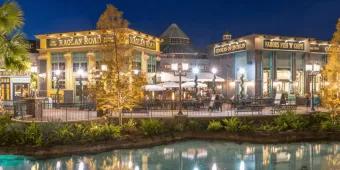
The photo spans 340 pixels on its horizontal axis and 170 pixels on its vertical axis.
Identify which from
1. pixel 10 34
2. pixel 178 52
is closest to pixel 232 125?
pixel 10 34

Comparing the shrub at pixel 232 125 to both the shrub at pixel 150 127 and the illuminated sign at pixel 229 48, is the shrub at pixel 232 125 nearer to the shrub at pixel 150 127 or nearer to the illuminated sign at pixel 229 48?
the shrub at pixel 150 127

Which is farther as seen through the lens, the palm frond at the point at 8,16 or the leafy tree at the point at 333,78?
the leafy tree at the point at 333,78

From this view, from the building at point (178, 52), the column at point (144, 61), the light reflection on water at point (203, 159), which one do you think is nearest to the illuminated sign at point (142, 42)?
the column at point (144, 61)

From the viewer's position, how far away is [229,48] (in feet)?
162

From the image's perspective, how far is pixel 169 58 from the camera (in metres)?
51.2

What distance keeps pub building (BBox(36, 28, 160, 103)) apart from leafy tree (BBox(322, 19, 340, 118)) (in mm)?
17597

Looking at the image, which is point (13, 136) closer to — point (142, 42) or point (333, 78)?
point (333, 78)

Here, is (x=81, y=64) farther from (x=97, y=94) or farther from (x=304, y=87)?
(x=304, y=87)

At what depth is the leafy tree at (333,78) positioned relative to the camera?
26.1m

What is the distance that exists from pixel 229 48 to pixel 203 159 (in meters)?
31.8

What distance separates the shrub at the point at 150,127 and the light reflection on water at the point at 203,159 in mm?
1310

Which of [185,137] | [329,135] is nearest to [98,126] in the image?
[185,137]

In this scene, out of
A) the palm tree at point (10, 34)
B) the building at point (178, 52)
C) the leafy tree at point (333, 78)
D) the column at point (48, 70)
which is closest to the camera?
the palm tree at point (10, 34)

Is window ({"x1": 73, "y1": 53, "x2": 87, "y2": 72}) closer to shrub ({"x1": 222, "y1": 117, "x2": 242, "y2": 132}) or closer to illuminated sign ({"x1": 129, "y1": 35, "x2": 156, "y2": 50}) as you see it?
illuminated sign ({"x1": 129, "y1": 35, "x2": 156, "y2": 50})
